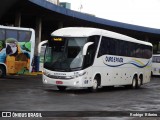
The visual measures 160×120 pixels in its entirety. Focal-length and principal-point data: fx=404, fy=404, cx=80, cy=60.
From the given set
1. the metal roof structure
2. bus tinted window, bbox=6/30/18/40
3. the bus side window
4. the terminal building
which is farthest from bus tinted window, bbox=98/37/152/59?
the metal roof structure

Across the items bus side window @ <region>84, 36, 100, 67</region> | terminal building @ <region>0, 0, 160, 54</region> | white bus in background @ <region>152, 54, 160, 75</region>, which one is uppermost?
terminal building @ <region>0, 0, 160, 54</region>

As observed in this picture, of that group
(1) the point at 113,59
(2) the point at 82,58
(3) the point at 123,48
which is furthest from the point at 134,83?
(2) the point at 82,58

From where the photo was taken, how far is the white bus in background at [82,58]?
1905 cm

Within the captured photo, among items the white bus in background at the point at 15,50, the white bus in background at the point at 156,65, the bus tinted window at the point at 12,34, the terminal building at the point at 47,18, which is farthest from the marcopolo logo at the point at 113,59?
the white bus in background at the point at 156,65

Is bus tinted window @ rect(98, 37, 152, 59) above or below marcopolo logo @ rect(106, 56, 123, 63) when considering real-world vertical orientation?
above

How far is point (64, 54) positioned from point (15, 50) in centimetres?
923

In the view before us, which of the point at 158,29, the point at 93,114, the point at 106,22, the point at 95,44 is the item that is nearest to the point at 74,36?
the point at 95,44

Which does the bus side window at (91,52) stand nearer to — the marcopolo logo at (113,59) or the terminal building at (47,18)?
the marcopolo logo at (113,59)

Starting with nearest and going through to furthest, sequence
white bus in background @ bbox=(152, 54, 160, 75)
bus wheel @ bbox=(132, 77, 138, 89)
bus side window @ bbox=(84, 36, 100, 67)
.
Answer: bus side window @ bbox=(84, 36, 100, 67), bus wheel @ bbox=(132, 77, 138, 89), white bus in background @ bbox=(152, 54, 160, 75)

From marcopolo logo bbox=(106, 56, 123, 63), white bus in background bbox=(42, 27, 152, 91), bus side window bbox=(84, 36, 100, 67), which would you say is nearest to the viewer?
white bus in background bbox=(42, 27, 152, 91)

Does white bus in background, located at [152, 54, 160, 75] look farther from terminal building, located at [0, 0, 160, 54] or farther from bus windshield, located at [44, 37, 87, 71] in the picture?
bus windshield, located at [44, 37, 87, 71]

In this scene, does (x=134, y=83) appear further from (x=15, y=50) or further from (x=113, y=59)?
(x=15, y=50)

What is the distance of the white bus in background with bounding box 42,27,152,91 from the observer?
19047 millimetres

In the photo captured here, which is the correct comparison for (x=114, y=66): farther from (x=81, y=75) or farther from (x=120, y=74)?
(x=81, y=75)
